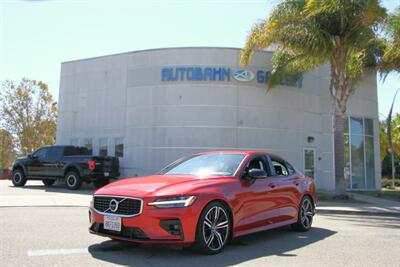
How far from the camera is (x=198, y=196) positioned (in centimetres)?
600

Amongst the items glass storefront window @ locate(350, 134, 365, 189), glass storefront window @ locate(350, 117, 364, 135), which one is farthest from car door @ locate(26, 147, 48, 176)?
glass storefront window @ locate(350, 117, 364, 135)

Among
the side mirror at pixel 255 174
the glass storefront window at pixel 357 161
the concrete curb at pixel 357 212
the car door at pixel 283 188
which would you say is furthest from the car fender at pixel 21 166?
the glass storefront window at pixel 357 161

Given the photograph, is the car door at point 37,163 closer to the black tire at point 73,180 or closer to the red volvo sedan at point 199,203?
the black tire at point 73,180

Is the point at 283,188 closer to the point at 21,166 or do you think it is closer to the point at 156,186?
the point at 156,186

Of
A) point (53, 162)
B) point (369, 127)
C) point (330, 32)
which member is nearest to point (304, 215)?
point (330, 32)

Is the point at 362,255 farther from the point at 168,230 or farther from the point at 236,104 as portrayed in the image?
the point at 236,104

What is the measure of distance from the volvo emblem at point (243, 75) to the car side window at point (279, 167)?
13.2 meters

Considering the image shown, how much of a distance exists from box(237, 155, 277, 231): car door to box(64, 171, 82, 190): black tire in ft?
41.5

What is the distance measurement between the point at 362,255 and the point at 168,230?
301 cm

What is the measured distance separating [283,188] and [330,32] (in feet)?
33.4

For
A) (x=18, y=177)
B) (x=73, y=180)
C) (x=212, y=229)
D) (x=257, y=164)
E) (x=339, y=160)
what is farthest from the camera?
(x=18, y=177)

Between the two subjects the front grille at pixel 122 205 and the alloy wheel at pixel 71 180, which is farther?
the alloy wheel at pixel 71 180

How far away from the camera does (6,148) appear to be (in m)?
47.3

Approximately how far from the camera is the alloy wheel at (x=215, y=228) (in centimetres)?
613
